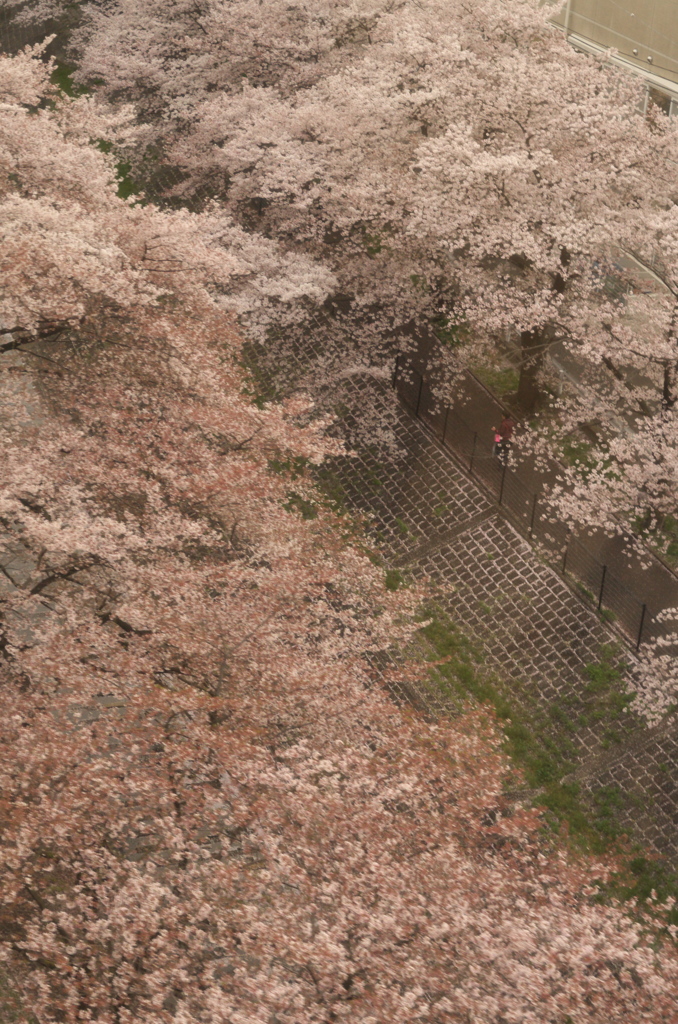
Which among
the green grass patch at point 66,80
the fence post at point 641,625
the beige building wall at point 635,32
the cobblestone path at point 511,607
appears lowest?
the cobblestone path at point 511,607

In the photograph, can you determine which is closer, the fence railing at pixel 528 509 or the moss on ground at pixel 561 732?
the moss on ground at pixel 561 732

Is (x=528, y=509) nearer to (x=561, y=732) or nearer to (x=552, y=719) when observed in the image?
(x=552, y=719)

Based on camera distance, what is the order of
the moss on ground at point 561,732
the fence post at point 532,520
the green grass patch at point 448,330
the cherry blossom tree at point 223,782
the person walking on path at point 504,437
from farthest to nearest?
the green grass patch at point 448,330 → the person walking on path at point 504,437 → the fence post at point 532,520 → the moss on ground at point 561,732 → the cherry blossom tree at point 223,782

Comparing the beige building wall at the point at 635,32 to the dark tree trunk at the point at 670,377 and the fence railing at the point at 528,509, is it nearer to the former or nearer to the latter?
the dark tree trunk at the point at 670,377

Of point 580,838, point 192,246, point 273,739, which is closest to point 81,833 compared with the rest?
point 273,739

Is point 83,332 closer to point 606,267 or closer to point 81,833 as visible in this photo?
point 81,833

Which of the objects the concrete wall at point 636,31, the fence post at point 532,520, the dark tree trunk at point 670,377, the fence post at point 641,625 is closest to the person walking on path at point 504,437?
the fence post at point 532,520

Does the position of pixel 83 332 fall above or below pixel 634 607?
above
